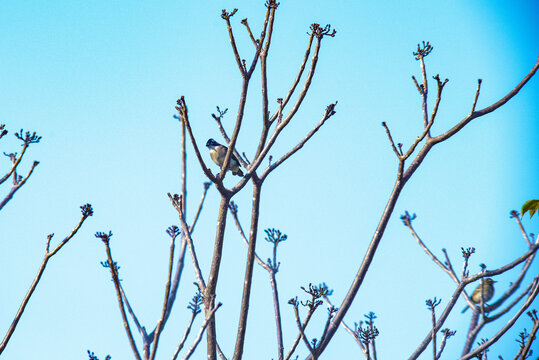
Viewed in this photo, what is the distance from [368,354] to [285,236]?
3.81ft

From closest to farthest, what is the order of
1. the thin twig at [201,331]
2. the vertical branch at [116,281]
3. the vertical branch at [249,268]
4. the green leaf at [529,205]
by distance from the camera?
the vertical branch at [116,281] → the thin twig at [201,331] → the vertical branch at [249,268] → the green leaf at [529,205]

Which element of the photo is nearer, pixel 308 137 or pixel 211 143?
pixel 308 137

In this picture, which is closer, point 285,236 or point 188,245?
point 188,245

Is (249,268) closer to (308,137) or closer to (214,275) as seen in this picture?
(214,275)

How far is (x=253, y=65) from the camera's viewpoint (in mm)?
3713

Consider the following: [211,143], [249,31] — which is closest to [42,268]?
[249,31]

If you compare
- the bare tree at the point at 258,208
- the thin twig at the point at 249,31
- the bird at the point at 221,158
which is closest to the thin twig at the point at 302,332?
the bare tree at the point at 258,208

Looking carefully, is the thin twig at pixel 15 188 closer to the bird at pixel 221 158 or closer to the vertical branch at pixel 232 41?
the vertical branch at pixel 232 41

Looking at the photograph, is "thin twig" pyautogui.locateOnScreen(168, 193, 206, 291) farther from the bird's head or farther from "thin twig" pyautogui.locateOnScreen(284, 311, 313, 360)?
the bird's head

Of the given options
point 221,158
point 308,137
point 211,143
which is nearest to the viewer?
point 308,137

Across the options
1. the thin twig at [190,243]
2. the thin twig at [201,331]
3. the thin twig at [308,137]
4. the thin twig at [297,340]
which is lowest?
the thin twig at [201,331]

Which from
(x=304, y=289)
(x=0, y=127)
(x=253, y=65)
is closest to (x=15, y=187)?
(x=0, y=127)

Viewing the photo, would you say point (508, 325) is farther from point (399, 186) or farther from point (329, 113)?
point (329, 113)

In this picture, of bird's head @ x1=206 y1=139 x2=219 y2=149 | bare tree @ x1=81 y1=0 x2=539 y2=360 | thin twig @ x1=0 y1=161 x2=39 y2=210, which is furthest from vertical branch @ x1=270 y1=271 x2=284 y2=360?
bird's head @ x1=206 y1=139 x2=219 y2=149
